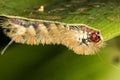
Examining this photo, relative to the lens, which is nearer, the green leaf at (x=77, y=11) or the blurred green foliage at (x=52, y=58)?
the green leaf at (x=77, y=11)

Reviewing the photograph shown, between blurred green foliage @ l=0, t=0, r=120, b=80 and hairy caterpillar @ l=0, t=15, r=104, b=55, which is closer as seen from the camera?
hairy caterpillar @ l=0, t=15, r=104, b=55

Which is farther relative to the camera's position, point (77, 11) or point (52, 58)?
point (52, 58)

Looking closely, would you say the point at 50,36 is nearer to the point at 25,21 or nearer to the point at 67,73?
the point at 25,21

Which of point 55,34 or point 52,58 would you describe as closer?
point 55,34

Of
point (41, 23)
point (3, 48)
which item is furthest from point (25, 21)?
point (3, 48)

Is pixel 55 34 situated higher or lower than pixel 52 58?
higher
